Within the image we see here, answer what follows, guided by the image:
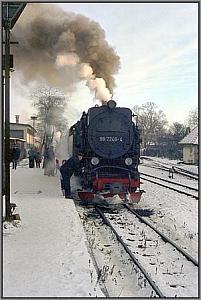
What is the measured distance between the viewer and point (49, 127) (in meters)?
27.4

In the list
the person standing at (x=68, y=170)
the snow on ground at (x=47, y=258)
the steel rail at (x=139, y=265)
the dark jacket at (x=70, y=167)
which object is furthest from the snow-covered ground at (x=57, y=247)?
the dark jacket at (x=70, y=167)

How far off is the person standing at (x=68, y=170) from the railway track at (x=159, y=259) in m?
3.55

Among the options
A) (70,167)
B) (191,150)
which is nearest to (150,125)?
(191,150)

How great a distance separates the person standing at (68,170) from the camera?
12617mm

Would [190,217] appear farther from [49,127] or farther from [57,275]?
[49,127]

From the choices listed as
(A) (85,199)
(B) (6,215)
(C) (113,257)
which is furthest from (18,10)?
(A) (85,199)

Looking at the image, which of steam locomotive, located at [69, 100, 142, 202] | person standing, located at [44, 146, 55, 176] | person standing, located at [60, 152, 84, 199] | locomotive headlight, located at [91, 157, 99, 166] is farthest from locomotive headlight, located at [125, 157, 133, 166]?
person standing, located at [44, 146, 55, 176]

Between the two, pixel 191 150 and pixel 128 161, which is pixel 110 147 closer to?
pixel 128 161

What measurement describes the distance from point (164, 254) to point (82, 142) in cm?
618

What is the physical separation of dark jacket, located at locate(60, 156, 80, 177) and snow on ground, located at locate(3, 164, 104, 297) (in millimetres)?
3477

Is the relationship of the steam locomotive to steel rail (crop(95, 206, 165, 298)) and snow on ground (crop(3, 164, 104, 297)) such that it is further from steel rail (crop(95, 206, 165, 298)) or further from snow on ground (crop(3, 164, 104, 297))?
snow on ground (crop(3, 164, 104, 297))

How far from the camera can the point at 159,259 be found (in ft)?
22.1

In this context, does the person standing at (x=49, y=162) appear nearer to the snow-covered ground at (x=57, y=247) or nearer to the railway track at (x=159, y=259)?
the snow-covered ground at (x=57, y=247)

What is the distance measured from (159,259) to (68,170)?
6.73 m
